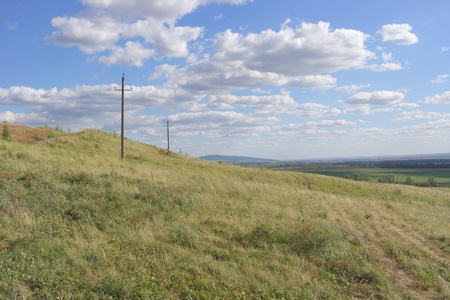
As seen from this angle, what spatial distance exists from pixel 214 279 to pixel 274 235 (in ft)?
10.7

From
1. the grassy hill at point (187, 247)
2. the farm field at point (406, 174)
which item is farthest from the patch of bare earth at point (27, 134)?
the farm field at point (406, 174)

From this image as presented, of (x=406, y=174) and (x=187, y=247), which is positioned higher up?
(x=187, y=247)

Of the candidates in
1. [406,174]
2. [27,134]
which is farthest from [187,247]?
[406,174]

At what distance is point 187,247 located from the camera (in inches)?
328

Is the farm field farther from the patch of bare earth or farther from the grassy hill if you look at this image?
the grassy hill

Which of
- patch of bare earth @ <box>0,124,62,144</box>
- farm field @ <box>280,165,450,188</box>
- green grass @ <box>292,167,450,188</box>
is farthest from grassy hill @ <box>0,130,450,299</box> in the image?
green grass @ <box>292,167,450,188</box>

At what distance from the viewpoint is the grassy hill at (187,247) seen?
6273mm

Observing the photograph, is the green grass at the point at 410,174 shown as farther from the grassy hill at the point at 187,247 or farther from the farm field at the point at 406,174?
the grassy hill at the point at 187,247

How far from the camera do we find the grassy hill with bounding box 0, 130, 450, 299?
20.6ft

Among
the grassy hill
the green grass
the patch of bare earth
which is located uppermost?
the patch of bare earth

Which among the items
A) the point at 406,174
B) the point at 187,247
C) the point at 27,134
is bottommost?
the point at 406,174

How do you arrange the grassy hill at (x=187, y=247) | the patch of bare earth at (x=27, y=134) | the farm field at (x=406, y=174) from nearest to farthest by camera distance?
the grassy hill at (x=187, y=247) → the patch of bare earth at (x=27, y=134) → the farm field at (x=406, y=174)

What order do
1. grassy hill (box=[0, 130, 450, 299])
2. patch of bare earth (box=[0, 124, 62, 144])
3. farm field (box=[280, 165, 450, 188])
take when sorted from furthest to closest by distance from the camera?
farm field (box=[280, 165, 450, 188])
patch of bare earth (box=[0, 124, 62, 144])
grassy hill (box=[0, 130, 450, 299])

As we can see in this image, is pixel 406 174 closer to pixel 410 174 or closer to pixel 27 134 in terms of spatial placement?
pixel 410 174
